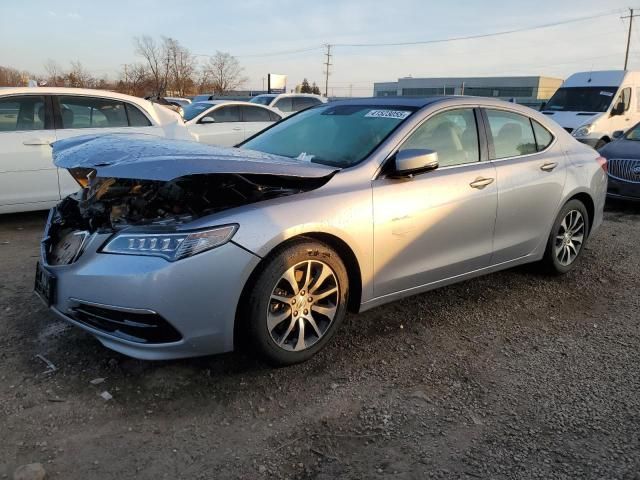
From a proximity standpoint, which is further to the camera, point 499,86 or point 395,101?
point 499,86

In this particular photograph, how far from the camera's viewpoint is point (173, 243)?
271cm

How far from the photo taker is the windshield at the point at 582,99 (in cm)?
1233

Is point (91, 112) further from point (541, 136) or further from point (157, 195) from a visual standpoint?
point (541, 136)

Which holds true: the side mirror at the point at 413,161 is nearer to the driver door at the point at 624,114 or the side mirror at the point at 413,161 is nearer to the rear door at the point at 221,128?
the rear door at the point at 221,128

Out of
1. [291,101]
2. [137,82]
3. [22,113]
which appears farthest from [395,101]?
[137,82]

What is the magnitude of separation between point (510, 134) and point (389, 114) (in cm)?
116

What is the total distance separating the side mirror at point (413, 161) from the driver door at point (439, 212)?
0.37 feet

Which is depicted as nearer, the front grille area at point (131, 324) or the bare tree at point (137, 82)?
the front grille area at point (131, 324)

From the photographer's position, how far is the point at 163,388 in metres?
2.91

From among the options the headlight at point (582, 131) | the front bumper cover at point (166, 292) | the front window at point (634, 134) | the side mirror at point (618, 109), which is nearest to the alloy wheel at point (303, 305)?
the front bumper cover at point (166, 292)

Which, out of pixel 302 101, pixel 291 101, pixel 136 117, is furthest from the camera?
pixel 302 101

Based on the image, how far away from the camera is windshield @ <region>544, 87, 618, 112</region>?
12.3 metres

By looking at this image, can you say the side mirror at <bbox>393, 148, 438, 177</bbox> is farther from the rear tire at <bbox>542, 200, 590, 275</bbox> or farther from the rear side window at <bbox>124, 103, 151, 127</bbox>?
the rear side window at <bbox>124, 103, 151, 127</bbox>

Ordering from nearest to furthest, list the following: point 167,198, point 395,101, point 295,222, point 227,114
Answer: point 295,222 → point 167,198 → point 395,101 → point 227,114
